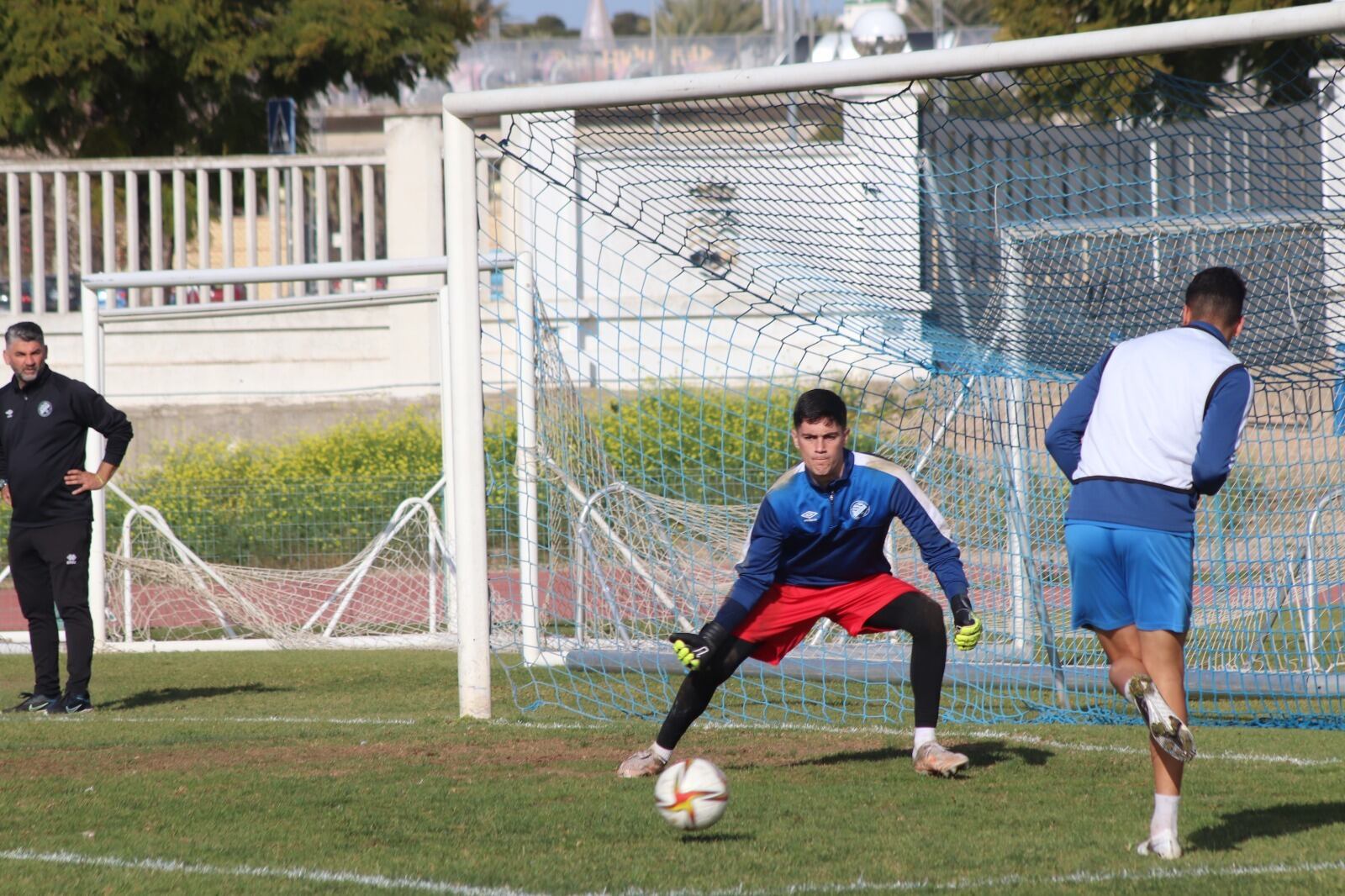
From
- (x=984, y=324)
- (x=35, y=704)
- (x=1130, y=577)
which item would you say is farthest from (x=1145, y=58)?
(x=35, y=704)

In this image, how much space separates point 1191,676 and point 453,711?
3.68 metres

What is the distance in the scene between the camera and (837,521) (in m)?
6.10

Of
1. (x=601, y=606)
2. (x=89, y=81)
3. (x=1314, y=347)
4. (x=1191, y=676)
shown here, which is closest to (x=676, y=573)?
(x=601, y=606)

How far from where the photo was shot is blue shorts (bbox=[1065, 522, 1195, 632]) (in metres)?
4.69

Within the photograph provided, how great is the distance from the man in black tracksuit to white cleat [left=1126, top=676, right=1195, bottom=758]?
567 centimetres

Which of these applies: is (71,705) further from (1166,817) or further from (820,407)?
(1166,817)

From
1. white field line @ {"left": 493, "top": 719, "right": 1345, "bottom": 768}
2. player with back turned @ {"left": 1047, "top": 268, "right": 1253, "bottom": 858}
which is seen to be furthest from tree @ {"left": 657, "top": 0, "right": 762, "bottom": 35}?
player with back turned @ {"left": 1047, "top": 268, "right": 1253, "bottom": 858}

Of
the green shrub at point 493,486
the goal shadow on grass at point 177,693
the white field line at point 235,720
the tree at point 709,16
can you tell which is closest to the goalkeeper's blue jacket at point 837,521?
the white field line at point 235,720

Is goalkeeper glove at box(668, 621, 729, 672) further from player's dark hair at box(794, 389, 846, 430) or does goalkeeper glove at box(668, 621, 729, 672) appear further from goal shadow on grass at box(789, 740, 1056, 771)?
player's dark hair at box(794, 389, 846, 430)

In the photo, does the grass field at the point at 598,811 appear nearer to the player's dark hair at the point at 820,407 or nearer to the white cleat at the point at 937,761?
the white cleat at the point at 937,761

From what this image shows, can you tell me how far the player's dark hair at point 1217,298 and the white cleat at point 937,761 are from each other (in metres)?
1.93

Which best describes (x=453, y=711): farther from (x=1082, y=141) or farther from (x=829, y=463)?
(x=1082, y=141)

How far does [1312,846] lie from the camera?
4.78 meters

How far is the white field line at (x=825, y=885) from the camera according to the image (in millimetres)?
4312
